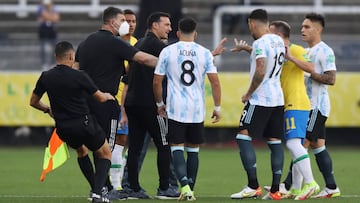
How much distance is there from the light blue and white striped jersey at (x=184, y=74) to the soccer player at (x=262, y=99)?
0.57 m

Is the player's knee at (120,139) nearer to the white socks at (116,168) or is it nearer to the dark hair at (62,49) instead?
the white socks at (116,168)

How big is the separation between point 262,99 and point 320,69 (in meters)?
1.12

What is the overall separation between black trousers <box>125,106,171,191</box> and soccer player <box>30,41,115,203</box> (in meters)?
1.26

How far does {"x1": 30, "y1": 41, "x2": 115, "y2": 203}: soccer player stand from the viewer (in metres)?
11.2

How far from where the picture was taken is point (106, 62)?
12078mm

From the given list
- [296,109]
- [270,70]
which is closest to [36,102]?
[270,70]

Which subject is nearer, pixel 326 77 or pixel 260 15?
pixel 260 15

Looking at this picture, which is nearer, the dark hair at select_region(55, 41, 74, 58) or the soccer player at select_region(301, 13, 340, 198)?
the dark hair at select_region(55, 41, 74, 58)

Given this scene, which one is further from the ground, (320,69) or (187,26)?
(187,26)

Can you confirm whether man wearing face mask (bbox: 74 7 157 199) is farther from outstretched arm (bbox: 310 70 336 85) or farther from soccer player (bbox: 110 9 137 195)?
outstretched arm (bbox: 310 70 336 85)

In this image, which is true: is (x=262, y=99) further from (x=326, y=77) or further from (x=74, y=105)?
(x=74, y=105)

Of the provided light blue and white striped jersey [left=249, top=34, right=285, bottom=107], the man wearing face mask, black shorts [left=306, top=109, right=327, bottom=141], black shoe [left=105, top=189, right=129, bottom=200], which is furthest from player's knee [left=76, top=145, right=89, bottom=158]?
black shorts [left=306, top=109, right=327, bottom=141]

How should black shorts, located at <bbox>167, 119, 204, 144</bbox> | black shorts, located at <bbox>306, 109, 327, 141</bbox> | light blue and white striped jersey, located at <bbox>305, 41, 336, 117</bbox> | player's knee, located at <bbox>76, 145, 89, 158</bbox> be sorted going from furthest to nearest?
1. black shorts, located at <bbox>306, 109, 327, 141</bbox>
2. light blue and white striped jersey, located at <bbox>305, 41, 336, 117</bbox>
3. black shorts, located at <bbox>167, 119, 204, 144</bbox>
4. player's knee, located at <bbox>76, 145, 89, 158</bbox>

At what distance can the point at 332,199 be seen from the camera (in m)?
12.5
